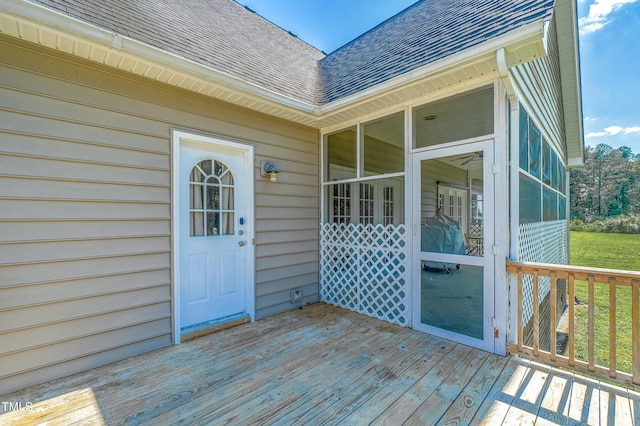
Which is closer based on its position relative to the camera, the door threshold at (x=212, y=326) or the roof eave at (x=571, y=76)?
the door threshold at (x=212, y=326)

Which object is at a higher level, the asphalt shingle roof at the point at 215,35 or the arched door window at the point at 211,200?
the asphalt shingle roof at the point at 215,35

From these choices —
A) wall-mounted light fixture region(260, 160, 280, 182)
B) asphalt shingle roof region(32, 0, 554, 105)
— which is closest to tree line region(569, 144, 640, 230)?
asphalt shingle roof region(32, 0, 554, 105)

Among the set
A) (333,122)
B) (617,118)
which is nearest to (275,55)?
(333,122)

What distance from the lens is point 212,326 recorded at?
3205 millimetres

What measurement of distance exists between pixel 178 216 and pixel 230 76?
1521mm

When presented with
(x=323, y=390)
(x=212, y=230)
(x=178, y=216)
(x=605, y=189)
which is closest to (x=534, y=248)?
(x=323, y=390)

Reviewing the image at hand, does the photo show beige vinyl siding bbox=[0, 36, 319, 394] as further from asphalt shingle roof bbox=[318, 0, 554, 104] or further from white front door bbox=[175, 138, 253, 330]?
asphalt shingle roof bbox=[318, 0, 554, 104]

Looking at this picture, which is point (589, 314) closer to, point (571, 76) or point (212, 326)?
point (212, 326)

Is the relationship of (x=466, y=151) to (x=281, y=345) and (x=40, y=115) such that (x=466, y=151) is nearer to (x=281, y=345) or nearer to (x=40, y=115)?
(x=281, y=345)

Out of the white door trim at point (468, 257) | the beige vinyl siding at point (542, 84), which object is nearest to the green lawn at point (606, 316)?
the white door trim at point (468, 257)

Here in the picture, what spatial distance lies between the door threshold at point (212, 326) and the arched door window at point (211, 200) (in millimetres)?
1006

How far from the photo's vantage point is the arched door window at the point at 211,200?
10.4ft

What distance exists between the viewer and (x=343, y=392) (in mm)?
2127

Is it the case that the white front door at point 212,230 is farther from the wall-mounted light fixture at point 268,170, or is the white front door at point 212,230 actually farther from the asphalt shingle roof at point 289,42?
the asphalt shingle roof at point 289,42
